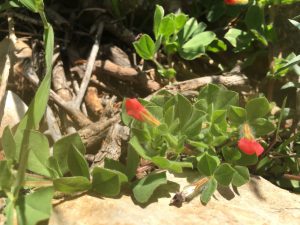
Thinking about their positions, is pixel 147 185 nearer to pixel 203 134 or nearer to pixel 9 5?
pixel 203 134

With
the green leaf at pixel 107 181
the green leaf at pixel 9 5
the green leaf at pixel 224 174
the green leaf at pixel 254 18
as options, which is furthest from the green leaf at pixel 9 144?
the green leaf at pixel 254 18

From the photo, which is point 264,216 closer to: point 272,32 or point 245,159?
point 245,159

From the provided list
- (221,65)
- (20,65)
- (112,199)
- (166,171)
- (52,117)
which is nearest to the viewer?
(112,199)

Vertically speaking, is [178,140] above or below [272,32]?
below

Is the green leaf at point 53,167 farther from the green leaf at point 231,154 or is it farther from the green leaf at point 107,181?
the green leaf at point 231,154

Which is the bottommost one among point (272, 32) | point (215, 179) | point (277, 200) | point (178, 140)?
point (277, 200)

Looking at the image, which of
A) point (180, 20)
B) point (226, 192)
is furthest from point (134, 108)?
point (180, 20)

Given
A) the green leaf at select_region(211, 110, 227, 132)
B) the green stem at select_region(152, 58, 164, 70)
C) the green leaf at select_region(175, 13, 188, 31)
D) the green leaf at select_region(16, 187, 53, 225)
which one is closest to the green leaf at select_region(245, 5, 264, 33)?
the green leaf at select_region(175, 13, 188, 31)

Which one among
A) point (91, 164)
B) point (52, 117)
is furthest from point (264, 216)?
point (52, 117)
